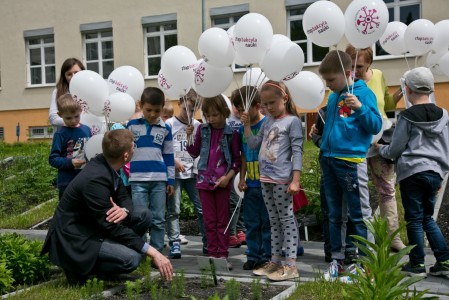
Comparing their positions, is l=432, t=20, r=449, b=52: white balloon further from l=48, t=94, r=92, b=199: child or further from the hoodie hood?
l=48, t=94, r=92, b=199: child

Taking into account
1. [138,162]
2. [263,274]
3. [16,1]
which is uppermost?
[16,1]

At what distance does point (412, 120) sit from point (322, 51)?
45.1ft

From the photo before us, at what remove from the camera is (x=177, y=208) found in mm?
6273

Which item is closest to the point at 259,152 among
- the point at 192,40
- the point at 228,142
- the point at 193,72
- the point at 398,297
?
the point at 228,142

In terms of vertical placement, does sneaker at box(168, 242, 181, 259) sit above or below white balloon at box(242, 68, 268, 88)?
below

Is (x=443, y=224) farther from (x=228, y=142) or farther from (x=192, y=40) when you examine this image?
(x=192, y=40)

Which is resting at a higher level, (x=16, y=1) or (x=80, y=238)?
(x=16, y=1)

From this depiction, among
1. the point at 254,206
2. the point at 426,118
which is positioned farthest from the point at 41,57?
the point at 426,118

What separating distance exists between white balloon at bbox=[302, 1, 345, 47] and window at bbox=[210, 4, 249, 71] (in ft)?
46.2

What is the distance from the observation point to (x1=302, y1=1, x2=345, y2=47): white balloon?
16.3 ft

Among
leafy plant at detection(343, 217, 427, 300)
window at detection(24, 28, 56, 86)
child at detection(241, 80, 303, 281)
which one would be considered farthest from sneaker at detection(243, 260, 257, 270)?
window at detection(24, 28, 56, 86)

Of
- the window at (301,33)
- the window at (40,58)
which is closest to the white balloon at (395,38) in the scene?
the window at (301,33)

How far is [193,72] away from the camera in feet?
19.0

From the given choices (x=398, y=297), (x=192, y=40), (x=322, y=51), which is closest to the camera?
(x=398, y=297)
